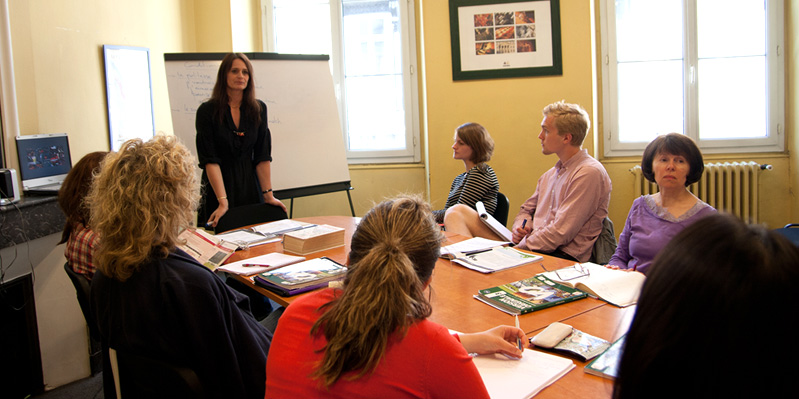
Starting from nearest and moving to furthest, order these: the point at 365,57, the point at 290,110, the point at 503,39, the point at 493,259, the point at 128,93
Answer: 1. the point at 493,259
2. the point at 128,93
3. the point at 290,110
4. the point at 503,39
5. the point at 365,57

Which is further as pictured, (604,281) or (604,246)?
(604,246)

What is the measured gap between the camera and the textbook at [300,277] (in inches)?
75.7

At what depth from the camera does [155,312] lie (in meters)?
1.36

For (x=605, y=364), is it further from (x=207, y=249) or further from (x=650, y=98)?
(x=650, y=98)

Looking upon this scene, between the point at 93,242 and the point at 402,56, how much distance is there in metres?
3.44

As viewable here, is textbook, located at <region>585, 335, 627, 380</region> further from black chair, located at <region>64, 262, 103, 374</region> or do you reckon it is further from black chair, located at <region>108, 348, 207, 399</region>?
A: black chair, located at <region>64, 262, 103, 374</region>

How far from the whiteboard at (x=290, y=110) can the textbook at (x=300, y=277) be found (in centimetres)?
204

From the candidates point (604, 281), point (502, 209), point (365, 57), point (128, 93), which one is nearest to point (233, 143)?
point (128, 93)

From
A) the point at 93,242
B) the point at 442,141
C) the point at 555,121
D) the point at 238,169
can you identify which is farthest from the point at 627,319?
the point at 442,141

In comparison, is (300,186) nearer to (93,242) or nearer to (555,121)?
(555,121)

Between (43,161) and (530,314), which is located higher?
(43,161)

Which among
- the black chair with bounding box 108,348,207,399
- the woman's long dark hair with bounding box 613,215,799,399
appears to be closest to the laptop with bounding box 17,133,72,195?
the black chair with bounding box 108,348,207,399

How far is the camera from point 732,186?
4277mm

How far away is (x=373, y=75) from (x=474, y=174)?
1.89 meters
